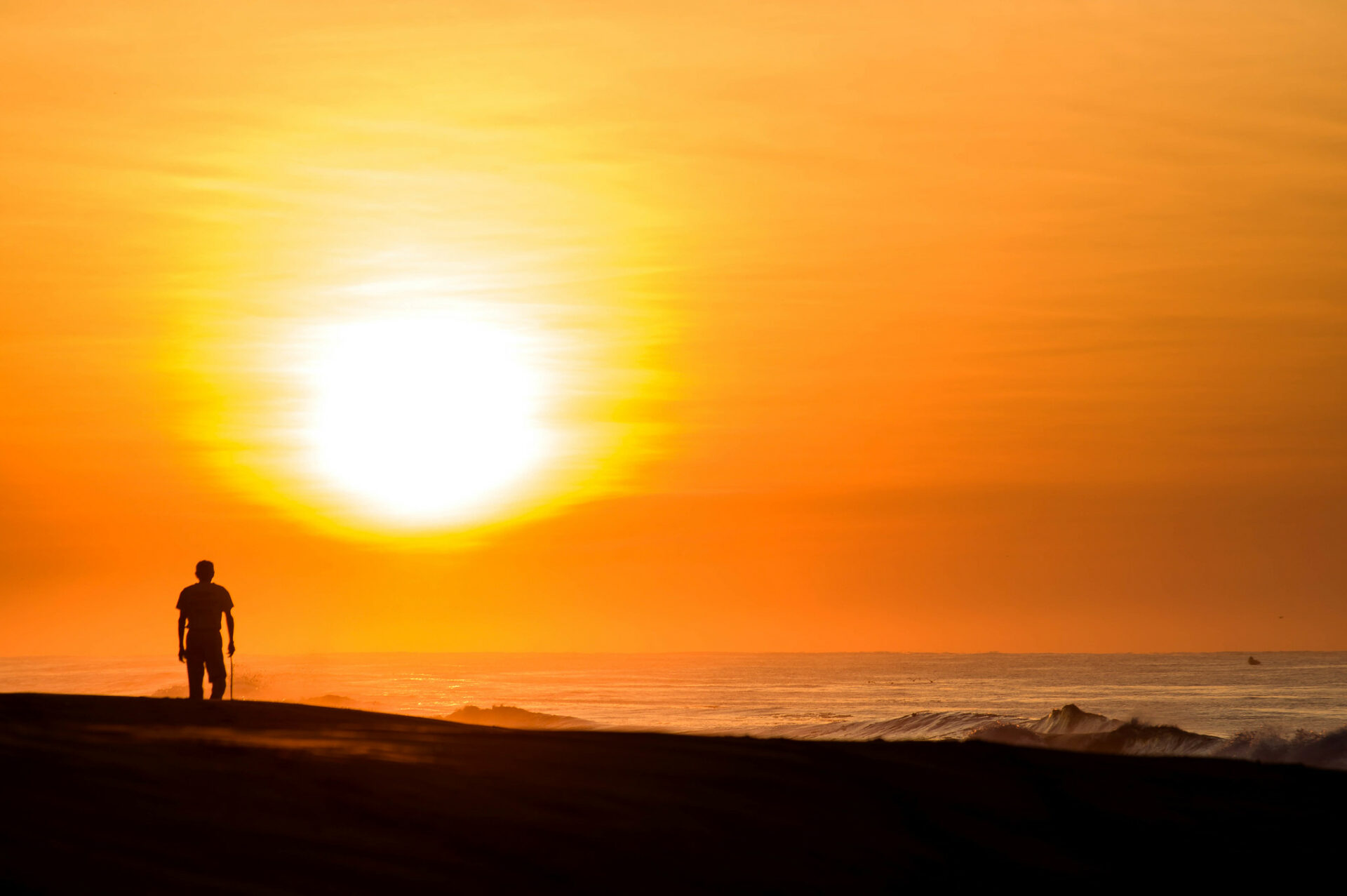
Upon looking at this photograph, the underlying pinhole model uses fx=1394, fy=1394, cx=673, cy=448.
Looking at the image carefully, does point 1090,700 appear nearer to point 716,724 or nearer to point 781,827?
point 716,724

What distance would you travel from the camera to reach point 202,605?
1719 cm

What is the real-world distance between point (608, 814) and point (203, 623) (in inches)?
449

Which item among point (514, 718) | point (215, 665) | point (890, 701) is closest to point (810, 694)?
point (890, 701)

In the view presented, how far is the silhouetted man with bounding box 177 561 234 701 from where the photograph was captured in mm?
17125

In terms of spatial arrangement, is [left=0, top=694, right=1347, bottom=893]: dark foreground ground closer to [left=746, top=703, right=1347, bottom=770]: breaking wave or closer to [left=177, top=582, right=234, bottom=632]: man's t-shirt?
[left=177, top=582, right=234, bottom=632]: man's t-shirt

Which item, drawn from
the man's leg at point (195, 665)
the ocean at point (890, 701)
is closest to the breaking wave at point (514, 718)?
the ocean at point (890, 701)

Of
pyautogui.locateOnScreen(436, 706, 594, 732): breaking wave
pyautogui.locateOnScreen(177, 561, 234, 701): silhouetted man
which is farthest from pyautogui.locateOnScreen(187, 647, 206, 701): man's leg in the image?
pyautogui.locateOnScreen(436, 706, 594, 732): breaking wave

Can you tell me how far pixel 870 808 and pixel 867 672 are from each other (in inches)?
5531

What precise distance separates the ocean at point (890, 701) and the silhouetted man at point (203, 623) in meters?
6.12

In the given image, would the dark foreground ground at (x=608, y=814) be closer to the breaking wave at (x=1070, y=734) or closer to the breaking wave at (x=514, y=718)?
the breaking wave at (x=1070, y=734)

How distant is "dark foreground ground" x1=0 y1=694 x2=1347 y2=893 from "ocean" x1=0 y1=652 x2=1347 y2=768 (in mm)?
9994

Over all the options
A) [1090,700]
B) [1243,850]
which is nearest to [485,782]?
[1243,850]

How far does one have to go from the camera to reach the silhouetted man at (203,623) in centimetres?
1712

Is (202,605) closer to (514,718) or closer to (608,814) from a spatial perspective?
(608,814)
